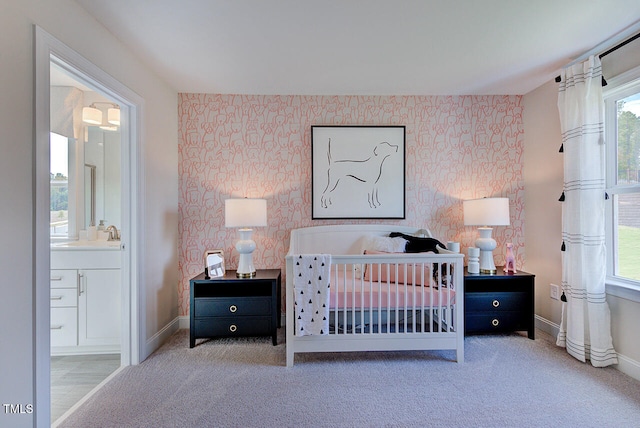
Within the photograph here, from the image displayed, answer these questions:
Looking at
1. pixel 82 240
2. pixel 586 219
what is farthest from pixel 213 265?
pixel 586 219

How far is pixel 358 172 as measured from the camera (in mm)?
3012

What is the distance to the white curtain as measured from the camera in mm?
2145

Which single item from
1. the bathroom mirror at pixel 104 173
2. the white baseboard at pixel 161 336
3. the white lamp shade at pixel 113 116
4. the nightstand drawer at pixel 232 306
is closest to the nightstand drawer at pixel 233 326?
the nightstand drawer at pixel 232 306

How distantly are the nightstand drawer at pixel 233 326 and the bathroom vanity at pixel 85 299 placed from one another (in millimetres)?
653

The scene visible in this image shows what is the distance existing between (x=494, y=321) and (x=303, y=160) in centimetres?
225

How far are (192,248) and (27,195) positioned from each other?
167 cm

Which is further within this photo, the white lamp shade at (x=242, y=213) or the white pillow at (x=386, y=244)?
the white pillow at (x=386, y=244)

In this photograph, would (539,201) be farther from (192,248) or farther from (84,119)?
(84,119)

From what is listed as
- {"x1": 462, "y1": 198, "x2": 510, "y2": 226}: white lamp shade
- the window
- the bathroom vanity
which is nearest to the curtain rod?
the window

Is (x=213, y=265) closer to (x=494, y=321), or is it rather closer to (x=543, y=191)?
(x=494, y=321)

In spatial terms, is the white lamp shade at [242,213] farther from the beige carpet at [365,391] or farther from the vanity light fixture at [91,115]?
the vanity light fixture at [91,115]

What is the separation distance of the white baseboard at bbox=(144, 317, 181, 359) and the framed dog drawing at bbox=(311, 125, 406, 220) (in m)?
1.66

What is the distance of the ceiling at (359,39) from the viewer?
1.73m

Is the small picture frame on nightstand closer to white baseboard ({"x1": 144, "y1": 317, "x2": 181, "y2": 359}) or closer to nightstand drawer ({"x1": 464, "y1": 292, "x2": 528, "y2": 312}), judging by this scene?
white baseboard ({"x1": 144, "y1": 317, "x2": 181, "y2": 359})
